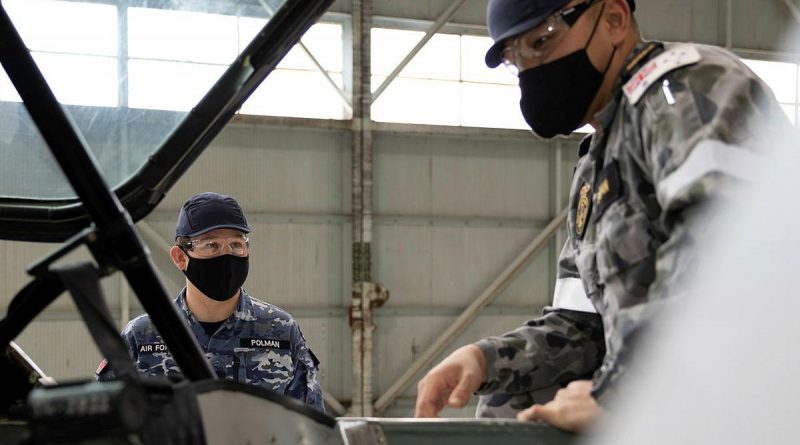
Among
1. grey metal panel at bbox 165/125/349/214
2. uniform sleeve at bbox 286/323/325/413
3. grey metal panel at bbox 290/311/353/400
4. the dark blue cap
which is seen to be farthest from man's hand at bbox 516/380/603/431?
grey metal panel at bbox 290/311/353/400

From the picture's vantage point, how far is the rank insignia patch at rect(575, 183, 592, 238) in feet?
5.16

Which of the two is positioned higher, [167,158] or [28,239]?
[167,158]

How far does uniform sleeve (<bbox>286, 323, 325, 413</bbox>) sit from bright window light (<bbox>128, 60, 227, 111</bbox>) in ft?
6.09

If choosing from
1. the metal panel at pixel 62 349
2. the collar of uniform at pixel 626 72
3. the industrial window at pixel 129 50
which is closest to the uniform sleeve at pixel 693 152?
the collar of uniform at pixel 626 72

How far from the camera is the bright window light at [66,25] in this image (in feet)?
5.52

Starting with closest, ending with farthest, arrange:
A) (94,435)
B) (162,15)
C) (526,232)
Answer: (94,435), (162,15), (526,232)

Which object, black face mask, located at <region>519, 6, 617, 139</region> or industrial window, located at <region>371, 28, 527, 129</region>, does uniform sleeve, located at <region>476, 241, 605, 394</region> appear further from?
industrial window, located at <region>371, 28, 527, 129</region>

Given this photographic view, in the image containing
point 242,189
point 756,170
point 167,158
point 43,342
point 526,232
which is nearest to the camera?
point 756,170

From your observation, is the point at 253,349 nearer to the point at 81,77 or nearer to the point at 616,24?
the point at 81,77

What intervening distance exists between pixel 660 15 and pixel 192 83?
7.74m

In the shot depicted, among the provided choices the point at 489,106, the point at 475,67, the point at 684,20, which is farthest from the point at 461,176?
the point at 684,20

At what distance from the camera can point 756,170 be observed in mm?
1162

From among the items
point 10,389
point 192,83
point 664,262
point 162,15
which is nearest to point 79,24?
point 162,15

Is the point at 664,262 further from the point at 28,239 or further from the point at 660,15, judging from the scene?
the point at 660,15
